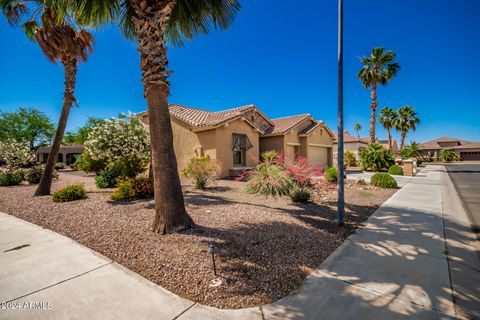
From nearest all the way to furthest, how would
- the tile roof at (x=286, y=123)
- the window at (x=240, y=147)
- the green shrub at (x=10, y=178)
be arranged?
the green shrub at (x=10, y=178) < the window at (x=240, y=147) < the tile roof at (x=286, y=123)

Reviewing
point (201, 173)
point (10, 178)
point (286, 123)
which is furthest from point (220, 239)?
point (286, 123)

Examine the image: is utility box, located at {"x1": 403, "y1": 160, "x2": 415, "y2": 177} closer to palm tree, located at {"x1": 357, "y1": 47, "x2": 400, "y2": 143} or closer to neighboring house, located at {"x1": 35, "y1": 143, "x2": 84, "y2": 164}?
palm tree, located at {"x1": 357, "y1": 47, "x2": 400, "y2": 143}

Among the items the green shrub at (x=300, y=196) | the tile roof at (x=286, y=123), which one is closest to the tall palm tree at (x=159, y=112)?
the green shrub at (x=300, y=196)

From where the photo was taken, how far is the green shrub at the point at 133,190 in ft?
27.6

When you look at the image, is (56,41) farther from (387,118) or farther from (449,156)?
(449,156)

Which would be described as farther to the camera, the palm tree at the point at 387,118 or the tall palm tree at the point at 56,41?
Answer: the palm tree at the point at 387,118

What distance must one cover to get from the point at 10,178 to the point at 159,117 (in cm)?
1626

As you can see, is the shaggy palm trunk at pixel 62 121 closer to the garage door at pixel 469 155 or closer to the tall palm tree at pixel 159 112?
the tall palm tree at pixel 159 112

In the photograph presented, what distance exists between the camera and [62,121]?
983 cm

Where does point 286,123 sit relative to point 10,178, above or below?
above

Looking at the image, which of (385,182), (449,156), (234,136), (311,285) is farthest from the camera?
(449,156)

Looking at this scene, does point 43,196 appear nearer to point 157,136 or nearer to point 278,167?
point 157,136

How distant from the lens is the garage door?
51.4 metres

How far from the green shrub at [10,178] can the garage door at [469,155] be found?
82487 mm
